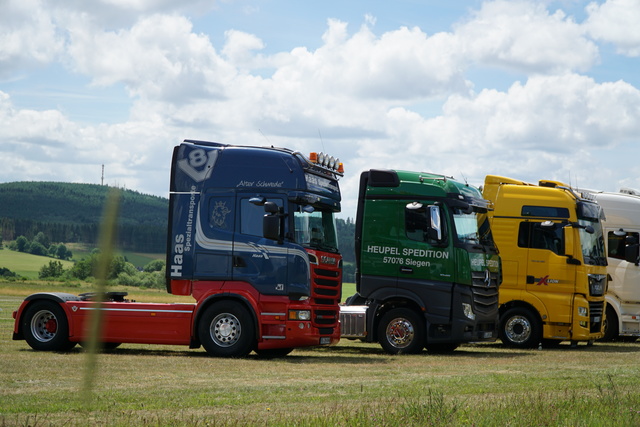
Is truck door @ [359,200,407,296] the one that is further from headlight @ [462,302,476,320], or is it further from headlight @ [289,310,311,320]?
headlight @ [289,310,311,320]

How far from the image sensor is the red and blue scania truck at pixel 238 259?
52.7ft

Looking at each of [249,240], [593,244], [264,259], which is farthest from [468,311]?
[249,240]

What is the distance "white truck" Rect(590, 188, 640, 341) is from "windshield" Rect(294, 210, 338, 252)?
8614mm

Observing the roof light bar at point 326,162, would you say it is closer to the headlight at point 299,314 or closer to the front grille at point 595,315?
the headlight at point 299,314

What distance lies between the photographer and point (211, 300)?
16.2 m

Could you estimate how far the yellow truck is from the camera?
20.2 meters

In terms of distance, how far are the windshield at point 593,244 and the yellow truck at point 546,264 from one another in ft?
0.07

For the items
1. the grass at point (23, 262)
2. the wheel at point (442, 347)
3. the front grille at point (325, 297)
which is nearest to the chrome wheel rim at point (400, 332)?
the front grille at point (325, 297)

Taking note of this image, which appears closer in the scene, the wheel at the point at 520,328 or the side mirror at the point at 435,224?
the side mirror at the point at 435,224

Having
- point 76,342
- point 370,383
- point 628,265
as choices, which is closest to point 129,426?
point 370,383

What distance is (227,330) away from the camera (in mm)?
16125

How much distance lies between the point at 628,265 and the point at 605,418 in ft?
49.9

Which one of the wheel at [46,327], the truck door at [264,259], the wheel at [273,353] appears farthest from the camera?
the wheel at [273,353]

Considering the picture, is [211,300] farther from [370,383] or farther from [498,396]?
[498,396]
